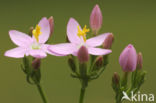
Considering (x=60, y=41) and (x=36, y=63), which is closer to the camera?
(x=36, y=63)

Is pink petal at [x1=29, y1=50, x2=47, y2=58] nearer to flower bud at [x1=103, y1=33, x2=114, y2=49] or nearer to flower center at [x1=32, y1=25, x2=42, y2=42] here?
flower center at [x1=32, y1=25, x2=42, y2=42]

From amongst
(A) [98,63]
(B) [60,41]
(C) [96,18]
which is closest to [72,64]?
(A) [98,63]

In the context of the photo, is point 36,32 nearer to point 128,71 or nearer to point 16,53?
point 16,53

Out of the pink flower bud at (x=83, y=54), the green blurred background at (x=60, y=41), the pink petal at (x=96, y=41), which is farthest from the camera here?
the green blurred background at (x=60, y=41)

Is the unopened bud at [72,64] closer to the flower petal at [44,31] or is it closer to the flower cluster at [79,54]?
the flower cluster at [79,54]

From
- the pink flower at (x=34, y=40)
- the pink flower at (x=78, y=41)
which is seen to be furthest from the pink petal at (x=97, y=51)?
the pink flower at (x=34, y=40)

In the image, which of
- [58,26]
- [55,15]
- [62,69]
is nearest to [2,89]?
[62,69]

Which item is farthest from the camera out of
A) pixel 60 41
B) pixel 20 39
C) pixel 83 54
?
pixel 60 41

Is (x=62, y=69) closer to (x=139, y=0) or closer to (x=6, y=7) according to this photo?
(x=6, y=7)

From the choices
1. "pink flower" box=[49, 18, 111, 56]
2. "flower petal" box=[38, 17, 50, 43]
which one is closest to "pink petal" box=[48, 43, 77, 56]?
"pink flower" box=[49, 18, 111, 56]
